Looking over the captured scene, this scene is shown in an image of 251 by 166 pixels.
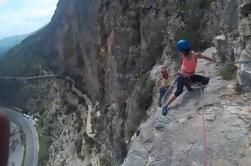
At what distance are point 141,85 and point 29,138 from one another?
66571mm

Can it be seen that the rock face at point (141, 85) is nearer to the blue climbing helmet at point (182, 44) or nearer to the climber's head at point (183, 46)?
the climber's head at point (183, 46)

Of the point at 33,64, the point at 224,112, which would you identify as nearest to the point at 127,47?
the point at 224,112

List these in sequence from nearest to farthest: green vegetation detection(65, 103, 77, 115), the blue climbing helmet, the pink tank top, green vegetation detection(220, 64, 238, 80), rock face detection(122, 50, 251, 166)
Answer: rock face detection(122, 50, 251, 166) → the blue climbing helmet → green vegetation detection(220, 64, 238, 80) → the pink tank top → green vegetation detection(65, 103, 77, 115)

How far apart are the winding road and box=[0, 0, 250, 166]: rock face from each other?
Answer: 4.39 meters

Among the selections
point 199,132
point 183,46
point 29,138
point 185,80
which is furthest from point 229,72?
point 29,138

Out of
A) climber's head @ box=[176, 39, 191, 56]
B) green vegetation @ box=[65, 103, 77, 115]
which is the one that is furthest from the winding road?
climber's head @ box=[176, 39, 191, 56]

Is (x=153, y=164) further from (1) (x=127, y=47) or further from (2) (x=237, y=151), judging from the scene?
(1) (x=127, y=47)

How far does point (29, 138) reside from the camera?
272 feet

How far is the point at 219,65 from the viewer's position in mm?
13984

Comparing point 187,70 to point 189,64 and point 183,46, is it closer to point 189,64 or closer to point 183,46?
point 189,64

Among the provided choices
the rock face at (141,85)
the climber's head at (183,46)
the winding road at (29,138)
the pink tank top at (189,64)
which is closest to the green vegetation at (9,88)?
the winding road at (29,138)

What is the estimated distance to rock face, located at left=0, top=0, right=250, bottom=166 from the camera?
1062 cm

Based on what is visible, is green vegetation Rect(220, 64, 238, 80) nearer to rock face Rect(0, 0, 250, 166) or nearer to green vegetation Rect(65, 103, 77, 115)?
rock face Rect(0, 0, 250, 166)

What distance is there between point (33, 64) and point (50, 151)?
44.5 metres
